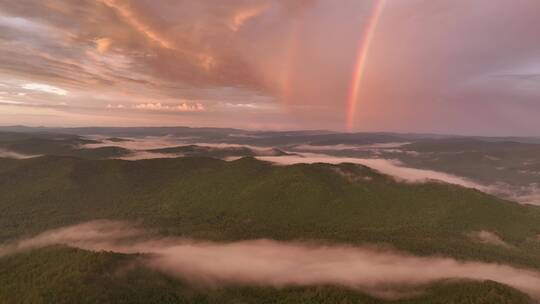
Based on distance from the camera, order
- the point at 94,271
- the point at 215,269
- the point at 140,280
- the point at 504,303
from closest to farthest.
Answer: the point at 504,303 < the point at 94,271 < the point at 140,280 < the point at 215,269

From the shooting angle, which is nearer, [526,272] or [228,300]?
[228,300]

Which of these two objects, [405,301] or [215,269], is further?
[215,269]

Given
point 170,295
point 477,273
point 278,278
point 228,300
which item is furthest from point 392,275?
point 170,295

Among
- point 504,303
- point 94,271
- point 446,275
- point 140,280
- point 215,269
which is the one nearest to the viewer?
point 504,303

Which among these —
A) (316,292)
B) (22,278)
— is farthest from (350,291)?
(22,278)

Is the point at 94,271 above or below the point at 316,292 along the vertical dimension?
above

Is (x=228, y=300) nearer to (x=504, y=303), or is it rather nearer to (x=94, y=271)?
(x=94, y=271)

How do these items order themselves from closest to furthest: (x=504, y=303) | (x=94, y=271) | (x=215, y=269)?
1. (x=504, y=303)
2. (x=94, y=271)
3. (x=215, y=269)

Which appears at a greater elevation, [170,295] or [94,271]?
[94,271]

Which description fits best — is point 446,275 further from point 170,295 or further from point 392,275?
point 170,295
